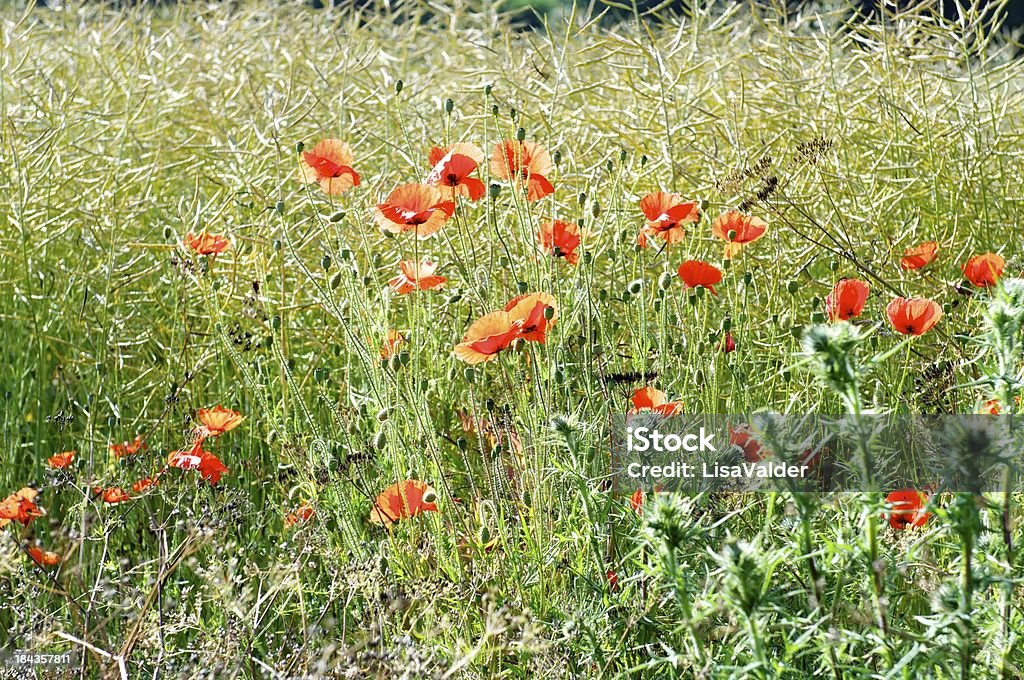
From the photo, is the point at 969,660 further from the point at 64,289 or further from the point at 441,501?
the point at 64,289

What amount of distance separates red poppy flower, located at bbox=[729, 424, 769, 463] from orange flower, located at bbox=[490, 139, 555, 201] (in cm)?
50

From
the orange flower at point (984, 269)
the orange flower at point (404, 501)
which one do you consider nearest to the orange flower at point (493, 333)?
the orange flower at point (404, 501)

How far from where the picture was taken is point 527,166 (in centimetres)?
181

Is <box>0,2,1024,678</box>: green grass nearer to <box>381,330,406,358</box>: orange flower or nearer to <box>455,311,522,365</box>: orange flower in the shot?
<box>381,330,406,358</box>: orange flower

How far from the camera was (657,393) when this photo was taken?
1528 mm

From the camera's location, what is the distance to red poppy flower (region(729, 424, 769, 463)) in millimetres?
1453

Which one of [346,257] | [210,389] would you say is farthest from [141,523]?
[346,257]

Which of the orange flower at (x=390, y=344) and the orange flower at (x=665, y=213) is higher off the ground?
the orange flower at (x=665, y=213)

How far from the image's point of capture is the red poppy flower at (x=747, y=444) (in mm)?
1453

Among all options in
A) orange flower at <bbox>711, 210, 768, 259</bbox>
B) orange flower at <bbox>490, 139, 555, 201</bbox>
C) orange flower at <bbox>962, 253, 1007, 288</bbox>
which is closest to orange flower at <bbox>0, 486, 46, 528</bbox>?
orange flower at <bbox>490, 139, 555, 201</bbox>

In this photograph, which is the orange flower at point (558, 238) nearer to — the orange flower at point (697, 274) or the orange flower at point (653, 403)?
the orange flower at point (697, 274)

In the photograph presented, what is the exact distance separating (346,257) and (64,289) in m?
1.08

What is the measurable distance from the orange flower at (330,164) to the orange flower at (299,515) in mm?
514

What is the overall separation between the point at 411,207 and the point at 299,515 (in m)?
0.59
